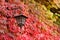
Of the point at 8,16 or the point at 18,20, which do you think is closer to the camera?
the point at 18,20

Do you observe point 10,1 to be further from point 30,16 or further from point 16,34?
point 16,34

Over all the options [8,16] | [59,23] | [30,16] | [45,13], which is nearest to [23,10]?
[30,16]

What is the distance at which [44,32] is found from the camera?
14891 millimetres

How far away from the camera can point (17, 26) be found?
12.8m

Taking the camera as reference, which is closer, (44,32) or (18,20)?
(18,20)

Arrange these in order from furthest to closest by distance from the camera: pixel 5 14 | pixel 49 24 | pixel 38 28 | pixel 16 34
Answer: pixel 49 24, pixel 38 28, pixel 5 14, pixel 16 34

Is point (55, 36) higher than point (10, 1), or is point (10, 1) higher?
point (10, 1)

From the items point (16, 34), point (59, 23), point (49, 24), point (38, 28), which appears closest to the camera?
point (16, 34)

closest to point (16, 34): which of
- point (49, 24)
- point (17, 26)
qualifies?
point (17, 26)

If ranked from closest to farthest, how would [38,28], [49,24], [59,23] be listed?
[38,28] → [49,24] → [59,23]

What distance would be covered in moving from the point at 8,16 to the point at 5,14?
0.20 m

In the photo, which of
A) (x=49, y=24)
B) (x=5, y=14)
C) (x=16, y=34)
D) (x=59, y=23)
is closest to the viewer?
(x=16, y=34)

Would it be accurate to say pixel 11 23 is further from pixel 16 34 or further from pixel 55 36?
pixel 55 36

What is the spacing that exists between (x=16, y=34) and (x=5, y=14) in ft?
5.74
